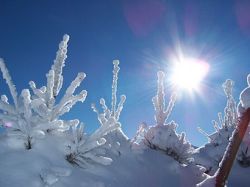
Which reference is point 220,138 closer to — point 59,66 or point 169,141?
point 169,141

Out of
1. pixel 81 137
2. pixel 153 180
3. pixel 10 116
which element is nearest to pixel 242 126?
pixel 153 180

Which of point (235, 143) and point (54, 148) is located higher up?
point (235, 143)

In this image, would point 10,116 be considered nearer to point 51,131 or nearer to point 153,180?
point 51,131

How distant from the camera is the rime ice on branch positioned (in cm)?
693

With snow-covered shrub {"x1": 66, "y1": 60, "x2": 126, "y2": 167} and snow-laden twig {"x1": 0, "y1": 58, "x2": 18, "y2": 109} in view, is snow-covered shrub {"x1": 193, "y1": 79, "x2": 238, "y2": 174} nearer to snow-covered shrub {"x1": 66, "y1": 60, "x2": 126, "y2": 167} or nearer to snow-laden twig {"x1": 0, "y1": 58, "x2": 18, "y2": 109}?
snow-covered shrub {"x1": 66, "y1": 60, "x2": 126, "y2": 167}

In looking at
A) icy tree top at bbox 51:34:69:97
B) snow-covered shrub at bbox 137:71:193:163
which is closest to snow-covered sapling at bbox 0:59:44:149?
icy tree top at bbox 51:34:69:97

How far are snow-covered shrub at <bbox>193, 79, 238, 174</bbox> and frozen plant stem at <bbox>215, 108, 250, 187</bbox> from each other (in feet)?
10.1

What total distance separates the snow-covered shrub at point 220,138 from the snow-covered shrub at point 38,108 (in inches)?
Answer: 152

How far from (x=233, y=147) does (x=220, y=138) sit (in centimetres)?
527

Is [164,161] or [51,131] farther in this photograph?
[164,161]

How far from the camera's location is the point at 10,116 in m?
3.61

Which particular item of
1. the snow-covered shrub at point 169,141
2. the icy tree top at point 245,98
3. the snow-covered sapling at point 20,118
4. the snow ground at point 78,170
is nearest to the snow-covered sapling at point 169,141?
the snow-covered shrub at point 169,141

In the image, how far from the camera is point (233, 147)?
3.73 m

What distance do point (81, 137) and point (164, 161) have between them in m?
1.97
